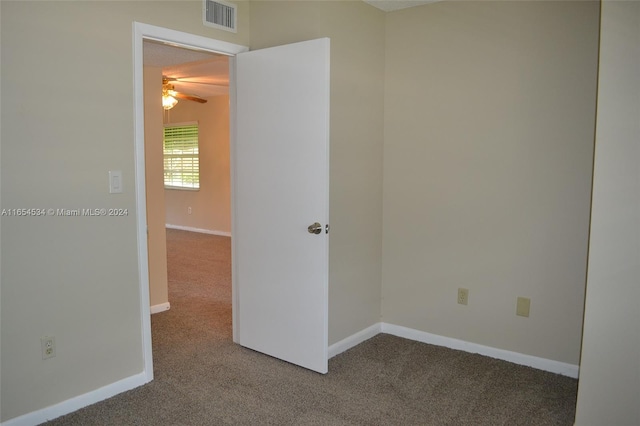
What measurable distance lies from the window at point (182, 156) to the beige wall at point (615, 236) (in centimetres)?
778

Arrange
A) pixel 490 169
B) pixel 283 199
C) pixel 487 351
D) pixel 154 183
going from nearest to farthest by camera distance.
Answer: pixel 283 199 → pixel 490 169 → pixel 487 351 → pixel 154 183

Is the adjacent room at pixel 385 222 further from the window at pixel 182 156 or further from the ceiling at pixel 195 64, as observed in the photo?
the window at pixel 182 156

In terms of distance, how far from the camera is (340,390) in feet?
9.48

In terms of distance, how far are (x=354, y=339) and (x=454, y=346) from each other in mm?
716

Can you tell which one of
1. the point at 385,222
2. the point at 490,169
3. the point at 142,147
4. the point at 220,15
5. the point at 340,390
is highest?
the point at 220,15

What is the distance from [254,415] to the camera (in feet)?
8.56

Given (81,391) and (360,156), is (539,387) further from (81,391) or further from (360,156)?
(81,391)

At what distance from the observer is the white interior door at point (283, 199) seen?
2973 millimetres

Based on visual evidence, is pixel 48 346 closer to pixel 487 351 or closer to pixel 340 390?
pixel 340 390

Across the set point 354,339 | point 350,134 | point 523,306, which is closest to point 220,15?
point 350,134

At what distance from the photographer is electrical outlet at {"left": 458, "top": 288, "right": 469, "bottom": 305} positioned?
3.47 meters

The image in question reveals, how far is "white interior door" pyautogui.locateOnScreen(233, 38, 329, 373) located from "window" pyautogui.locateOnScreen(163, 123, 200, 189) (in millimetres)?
6001

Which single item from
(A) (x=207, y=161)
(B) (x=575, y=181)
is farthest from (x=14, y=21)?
(A) (x=207, y=161)

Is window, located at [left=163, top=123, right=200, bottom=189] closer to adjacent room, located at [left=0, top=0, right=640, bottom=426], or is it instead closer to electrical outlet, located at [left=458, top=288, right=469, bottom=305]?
adjacent room, located at [left=0, top=0, right=640, bottom=426]
